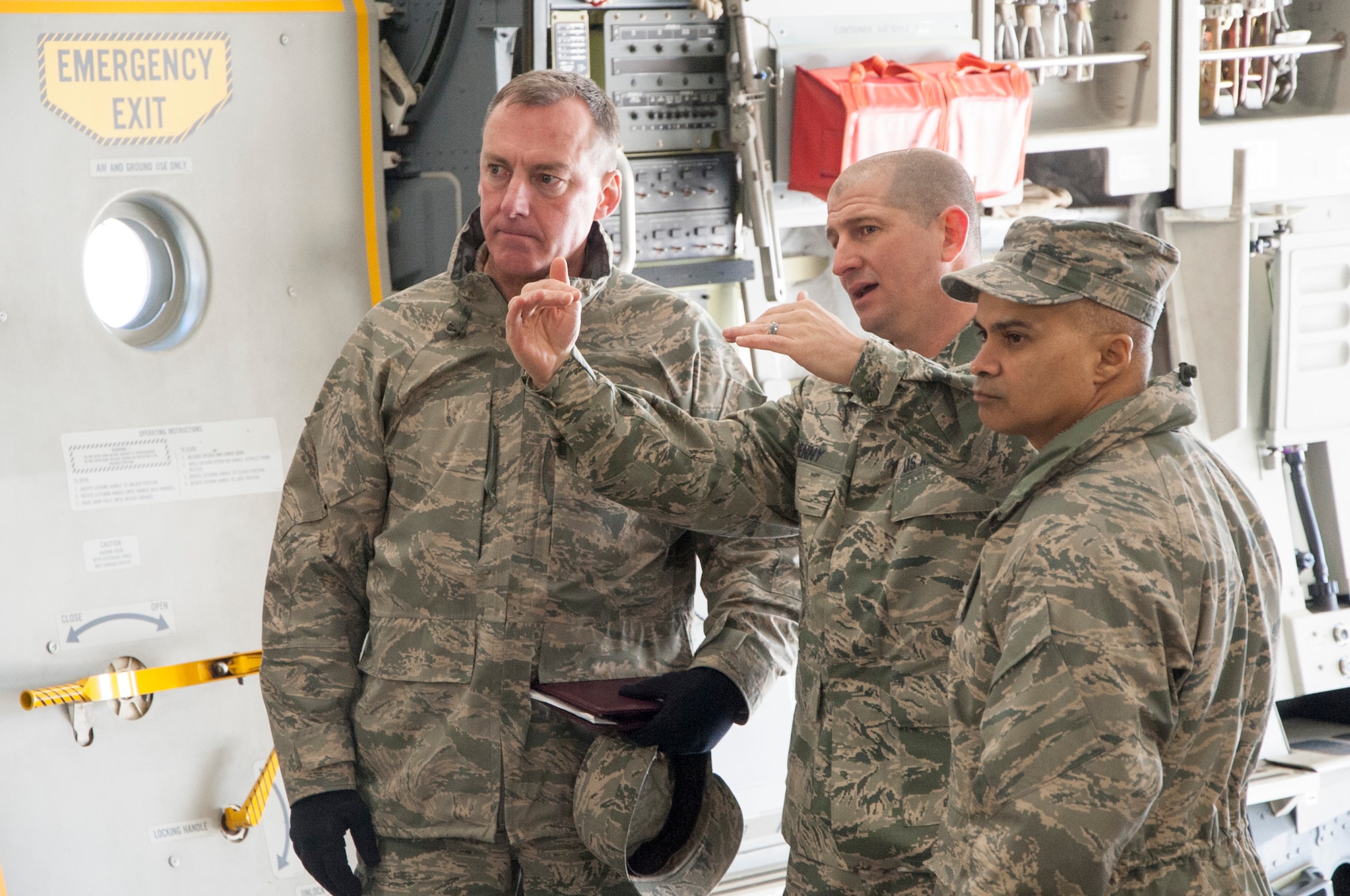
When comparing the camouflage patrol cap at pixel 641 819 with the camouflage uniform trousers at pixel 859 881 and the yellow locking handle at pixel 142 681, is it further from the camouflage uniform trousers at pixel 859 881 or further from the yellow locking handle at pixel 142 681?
the yellow locking handle at pixel 142 681

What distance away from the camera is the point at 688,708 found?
1.81 m

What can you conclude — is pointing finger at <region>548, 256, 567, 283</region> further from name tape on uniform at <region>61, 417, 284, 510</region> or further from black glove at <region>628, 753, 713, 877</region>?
name tape on uniform at <region>61, 417, 284, 510</region>

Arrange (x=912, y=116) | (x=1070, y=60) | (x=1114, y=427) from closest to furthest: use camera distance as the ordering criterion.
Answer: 1. (x=1114, y=427)
2. (x=912, y=116)
3. (x=1070, y=60)

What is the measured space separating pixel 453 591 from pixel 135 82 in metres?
1.26

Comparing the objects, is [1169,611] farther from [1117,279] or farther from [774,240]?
[774,240]

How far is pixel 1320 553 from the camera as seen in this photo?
412cm

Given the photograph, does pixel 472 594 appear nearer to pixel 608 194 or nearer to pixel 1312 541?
pixel 608 194

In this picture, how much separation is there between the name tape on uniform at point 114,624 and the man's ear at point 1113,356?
187 cm

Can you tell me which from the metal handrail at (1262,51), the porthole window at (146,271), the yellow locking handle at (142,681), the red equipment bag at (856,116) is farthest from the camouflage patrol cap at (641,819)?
the metal handrail at (1262,51)

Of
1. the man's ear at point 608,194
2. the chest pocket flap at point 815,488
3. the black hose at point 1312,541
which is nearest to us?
the chest pocket flap at point 815,488

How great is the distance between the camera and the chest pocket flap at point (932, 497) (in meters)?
1.61

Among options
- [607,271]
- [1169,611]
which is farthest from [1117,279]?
[607,271]

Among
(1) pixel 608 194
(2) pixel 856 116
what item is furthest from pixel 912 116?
(1) pixel 608 194

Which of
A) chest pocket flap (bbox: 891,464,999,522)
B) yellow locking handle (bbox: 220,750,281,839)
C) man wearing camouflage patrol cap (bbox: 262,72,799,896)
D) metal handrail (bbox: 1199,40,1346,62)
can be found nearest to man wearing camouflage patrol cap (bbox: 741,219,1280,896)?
chest pocket flap (bbox: 891,464,999,522)
